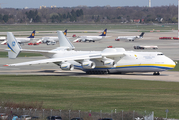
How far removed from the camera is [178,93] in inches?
1829

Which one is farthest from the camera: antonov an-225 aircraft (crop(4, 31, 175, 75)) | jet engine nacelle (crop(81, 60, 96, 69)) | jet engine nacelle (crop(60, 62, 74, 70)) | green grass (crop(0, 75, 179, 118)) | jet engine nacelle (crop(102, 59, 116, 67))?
jet engine nacelle (crop(102, 59, 116, 67))

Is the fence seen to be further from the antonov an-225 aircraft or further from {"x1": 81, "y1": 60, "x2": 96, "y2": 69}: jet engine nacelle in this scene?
{"x1": 81, "y1": 60, "x2": 96, "y2": 69}: jet engine nacelle

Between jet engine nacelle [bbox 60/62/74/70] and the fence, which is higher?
the fence

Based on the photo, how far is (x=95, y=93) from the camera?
46.8 meters

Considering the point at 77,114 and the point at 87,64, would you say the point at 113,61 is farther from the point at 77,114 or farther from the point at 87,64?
the point at 77,114

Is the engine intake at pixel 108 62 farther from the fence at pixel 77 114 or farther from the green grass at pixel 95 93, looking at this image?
the fence at pixel 77 114

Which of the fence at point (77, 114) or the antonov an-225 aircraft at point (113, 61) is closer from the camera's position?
the fence at point (77, 114)

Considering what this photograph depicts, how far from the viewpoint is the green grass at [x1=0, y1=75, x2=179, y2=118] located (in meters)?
37.4

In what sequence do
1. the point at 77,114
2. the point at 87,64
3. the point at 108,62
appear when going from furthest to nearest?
the point at 108,62
the point at 87,64
the point at 77,114

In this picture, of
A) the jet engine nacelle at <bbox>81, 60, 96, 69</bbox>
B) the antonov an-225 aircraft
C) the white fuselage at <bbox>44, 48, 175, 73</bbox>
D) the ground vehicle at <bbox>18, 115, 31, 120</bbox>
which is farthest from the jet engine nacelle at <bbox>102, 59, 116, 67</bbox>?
the ground vehicle at <bbox>18, 115, 31, 120</bbox>

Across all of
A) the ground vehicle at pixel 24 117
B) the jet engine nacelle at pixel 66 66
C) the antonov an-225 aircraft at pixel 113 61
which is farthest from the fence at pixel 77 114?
the jet engine nacelle at pixel 66 66

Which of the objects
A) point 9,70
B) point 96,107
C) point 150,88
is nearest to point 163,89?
point 150,88

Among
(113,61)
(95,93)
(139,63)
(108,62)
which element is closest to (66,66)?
(108,62)

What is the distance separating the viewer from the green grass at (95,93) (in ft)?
123
